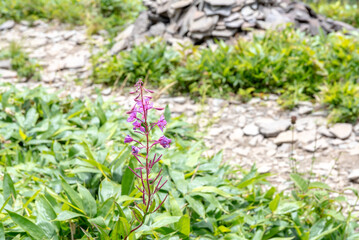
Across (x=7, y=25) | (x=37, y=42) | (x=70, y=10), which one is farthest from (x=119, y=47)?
(x=7, y=25)

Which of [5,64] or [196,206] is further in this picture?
[5,64]

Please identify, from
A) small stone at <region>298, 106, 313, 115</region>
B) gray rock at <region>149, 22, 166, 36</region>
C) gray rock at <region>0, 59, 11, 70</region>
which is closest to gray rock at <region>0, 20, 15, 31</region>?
gray rock at <region>0, 59, 11, 70</region>

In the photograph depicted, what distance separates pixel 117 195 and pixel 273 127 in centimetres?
256

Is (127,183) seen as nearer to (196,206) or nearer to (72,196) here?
(72,196)

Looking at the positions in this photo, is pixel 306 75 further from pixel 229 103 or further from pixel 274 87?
pixel 229 103

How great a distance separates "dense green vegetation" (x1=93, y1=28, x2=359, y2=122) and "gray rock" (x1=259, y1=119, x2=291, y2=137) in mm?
388

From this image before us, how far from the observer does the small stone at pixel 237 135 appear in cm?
414

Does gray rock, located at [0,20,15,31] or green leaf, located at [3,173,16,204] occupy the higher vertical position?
green leaf, located at [3,173,16,204]

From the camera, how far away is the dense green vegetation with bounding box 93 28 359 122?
4738 millimetres

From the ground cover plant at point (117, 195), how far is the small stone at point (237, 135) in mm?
961

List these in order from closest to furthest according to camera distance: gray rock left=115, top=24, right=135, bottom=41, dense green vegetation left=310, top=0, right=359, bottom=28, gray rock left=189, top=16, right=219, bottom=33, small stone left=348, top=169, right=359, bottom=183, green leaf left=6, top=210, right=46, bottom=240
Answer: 1. green leaf left=6, top=210, right=46, bottom=240
2. small stone left=348, top=169, right=359, bottom=183
3. gray rock left=189, top=16, right=219, bottom=33
4. gray rock left=115, top=24, right=135, bottom=41
5. dense green vegetation left=310, top=0, right=359, bottom=28

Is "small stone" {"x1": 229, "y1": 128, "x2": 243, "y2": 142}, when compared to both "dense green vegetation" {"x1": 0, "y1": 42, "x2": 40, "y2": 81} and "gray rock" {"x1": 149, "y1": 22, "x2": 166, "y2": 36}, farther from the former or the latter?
"dense green vegetation" {"x1": 0, "y1": 42, "x2": 40, "y2": 81}

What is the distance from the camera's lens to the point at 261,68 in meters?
4.91

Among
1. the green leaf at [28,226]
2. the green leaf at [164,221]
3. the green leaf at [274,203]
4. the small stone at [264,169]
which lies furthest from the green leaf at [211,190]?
the small stone at [264,169]
